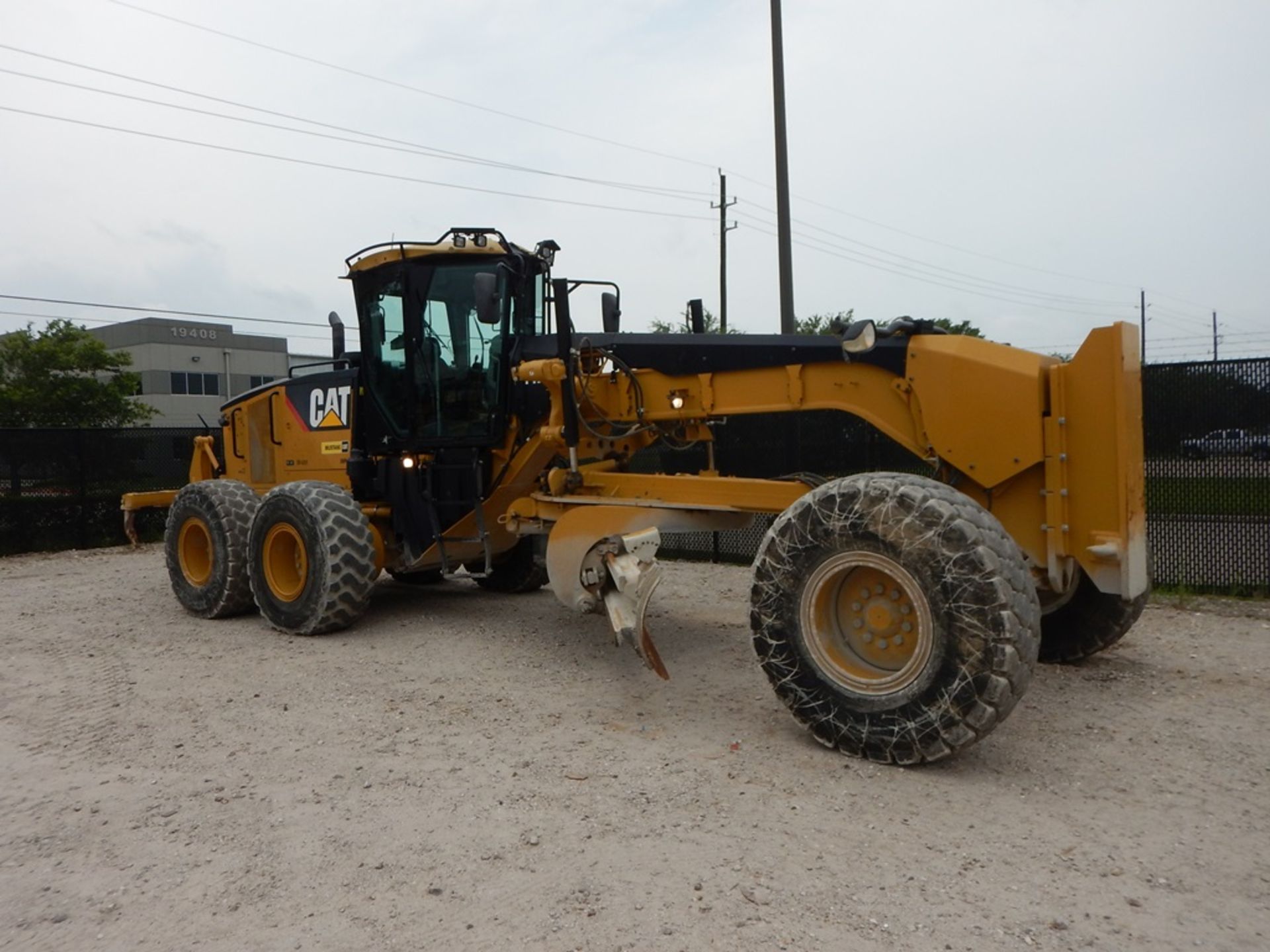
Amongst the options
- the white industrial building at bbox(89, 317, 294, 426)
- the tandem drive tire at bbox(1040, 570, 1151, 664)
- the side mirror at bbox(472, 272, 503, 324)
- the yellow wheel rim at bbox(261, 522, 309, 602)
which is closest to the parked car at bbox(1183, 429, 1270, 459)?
the tandem drive tire at bbox(1040, 570, 1151, 664)

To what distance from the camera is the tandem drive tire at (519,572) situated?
8875 millimetres

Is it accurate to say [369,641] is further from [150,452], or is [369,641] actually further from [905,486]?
[150,452]

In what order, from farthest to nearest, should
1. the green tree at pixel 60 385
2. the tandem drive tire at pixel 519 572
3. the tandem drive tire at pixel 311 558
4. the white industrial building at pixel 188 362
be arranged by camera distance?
the white industrial building at pixel 188 362
the green tree at pixel 60 385
the tandem drive tire at pixel 519 572
the tandem drive tire at pixel 311 558

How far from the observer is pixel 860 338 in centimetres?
508

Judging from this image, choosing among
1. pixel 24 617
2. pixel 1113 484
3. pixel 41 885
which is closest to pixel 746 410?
pixel 1113 484

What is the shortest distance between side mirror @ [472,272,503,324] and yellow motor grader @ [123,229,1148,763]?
2 cm

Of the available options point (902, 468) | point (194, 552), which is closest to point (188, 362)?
point (194, 552)

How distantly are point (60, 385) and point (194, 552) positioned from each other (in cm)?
2487

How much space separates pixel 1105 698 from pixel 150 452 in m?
14.0

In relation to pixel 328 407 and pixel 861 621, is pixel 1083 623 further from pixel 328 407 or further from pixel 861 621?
pixel 328 407

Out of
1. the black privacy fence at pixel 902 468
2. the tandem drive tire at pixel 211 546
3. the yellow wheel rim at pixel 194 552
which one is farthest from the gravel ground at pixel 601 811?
the yellow wheel rim at pixel 194 552

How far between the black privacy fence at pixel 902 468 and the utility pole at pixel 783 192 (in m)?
5.49

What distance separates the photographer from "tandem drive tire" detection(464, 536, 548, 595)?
888 cm

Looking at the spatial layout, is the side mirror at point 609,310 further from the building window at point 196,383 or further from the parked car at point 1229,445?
the building window at point 196,383
